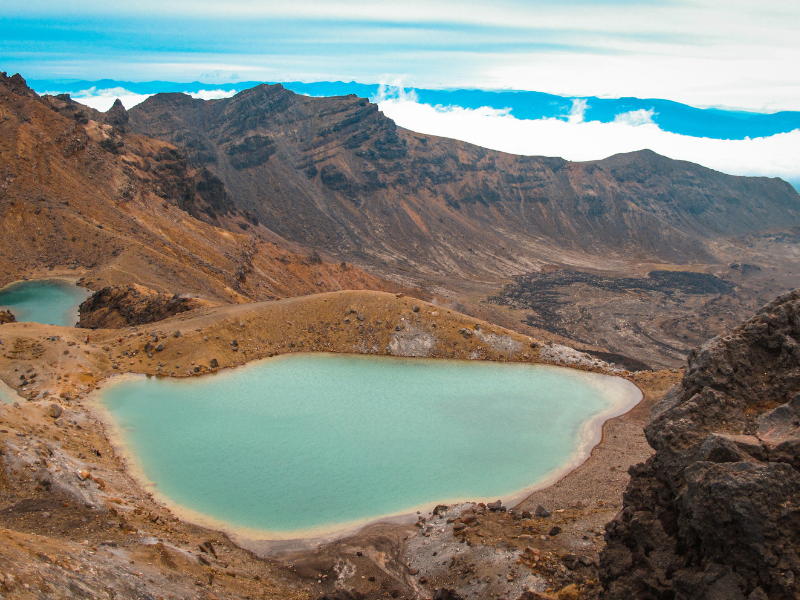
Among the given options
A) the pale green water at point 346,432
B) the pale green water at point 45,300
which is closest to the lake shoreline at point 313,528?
the pale green water at point 346,432

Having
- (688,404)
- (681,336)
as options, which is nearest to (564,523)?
(688,404)

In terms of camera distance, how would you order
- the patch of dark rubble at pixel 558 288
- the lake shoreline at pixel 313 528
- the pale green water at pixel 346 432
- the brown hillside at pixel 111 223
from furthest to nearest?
1. the patch of dark rubble at pixel 558 288
2. the brown hillside at pixel 111 223
3. the pale green water at pixel 346 432
4. the lake shoreline at pixel 313 528

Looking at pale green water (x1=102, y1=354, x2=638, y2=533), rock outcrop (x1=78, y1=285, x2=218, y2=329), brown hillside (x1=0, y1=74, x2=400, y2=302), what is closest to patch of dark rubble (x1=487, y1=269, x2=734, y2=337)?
brown hillside (x1=0, y1=74, x2=400, y2=302)

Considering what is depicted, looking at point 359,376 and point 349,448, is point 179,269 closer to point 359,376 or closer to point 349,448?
point 359,376

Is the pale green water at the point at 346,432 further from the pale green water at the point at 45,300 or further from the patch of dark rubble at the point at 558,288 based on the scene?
the patch of dark rubble at the point at 558,288

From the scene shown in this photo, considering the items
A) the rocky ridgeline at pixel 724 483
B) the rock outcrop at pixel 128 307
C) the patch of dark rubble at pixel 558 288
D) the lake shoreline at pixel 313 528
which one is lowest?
the patch of dark rubble at pixel 558 288

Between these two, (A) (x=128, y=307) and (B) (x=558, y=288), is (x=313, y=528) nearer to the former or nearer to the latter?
(A) (x=128, y=307)

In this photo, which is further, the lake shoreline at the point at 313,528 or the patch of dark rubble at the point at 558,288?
the patch of dark rubble at the point at 558,288

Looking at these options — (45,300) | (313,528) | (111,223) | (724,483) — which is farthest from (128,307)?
(724,483)
